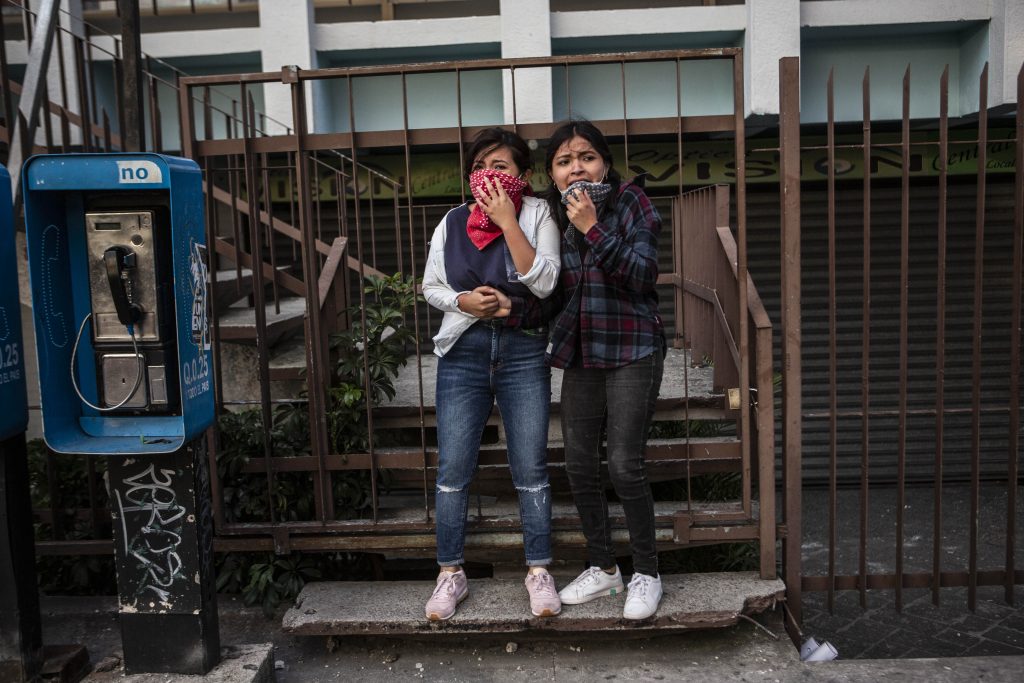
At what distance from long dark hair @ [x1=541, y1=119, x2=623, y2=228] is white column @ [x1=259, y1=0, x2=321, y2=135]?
435 cm

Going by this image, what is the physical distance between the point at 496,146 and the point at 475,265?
0.45 m

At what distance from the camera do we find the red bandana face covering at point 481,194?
3107mm

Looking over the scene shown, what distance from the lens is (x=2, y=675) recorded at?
116 inches

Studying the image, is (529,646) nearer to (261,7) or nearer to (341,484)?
(341,484)

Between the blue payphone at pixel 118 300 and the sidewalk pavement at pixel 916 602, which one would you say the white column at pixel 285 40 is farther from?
the sidewalk pavement at pixel 916 602

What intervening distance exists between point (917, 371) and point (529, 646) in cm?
637

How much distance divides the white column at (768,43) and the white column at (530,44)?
1646 millimetres

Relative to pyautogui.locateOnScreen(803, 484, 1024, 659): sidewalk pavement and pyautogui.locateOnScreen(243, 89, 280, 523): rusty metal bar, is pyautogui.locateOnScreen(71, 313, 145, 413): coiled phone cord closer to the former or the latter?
pyautogui.locateOnScreen(243, 89, 280, 523): rusty metal bar

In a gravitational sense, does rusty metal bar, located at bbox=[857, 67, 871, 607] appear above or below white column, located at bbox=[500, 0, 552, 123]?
below

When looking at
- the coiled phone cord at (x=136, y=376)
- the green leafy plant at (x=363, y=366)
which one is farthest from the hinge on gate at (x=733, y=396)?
the coiled phone cord at (x=136, y=376)

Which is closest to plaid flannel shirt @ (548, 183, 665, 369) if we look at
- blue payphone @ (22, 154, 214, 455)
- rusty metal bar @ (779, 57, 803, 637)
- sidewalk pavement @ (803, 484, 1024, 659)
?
rusty metal bar @ (779, 57, 803, 637)

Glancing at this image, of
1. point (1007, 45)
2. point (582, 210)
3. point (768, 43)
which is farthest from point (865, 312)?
point (1007, 45)

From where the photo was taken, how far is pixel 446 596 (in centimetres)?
335

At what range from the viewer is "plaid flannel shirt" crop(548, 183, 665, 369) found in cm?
306
